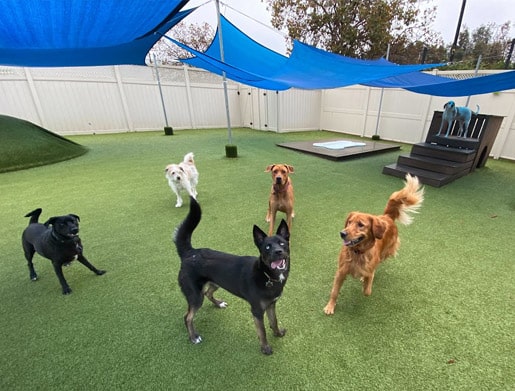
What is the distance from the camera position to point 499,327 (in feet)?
6.15

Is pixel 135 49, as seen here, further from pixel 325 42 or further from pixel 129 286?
pixel 325 42

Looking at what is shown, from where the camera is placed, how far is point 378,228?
185cm

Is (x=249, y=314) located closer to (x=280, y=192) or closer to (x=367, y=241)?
(x=367, y=241)

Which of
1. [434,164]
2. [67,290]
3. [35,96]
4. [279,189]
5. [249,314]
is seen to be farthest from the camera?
[35,96]

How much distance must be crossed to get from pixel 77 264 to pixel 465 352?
3.77 m

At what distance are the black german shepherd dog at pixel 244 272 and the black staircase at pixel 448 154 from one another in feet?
16.7

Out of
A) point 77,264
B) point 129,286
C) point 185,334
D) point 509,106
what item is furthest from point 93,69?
point 509,106

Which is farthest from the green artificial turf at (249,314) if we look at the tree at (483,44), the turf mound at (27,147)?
the tree at (483,44)

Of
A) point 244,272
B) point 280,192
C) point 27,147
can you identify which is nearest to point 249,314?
point 244,272

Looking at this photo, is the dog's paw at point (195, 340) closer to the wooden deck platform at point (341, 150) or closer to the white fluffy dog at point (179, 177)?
the white fluffy dog at point (179, 177)

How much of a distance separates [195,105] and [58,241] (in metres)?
12.5

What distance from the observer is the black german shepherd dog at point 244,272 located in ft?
4.79

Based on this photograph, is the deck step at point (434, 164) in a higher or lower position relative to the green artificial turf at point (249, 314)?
higher

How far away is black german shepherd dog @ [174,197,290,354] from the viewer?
4.79 ft
